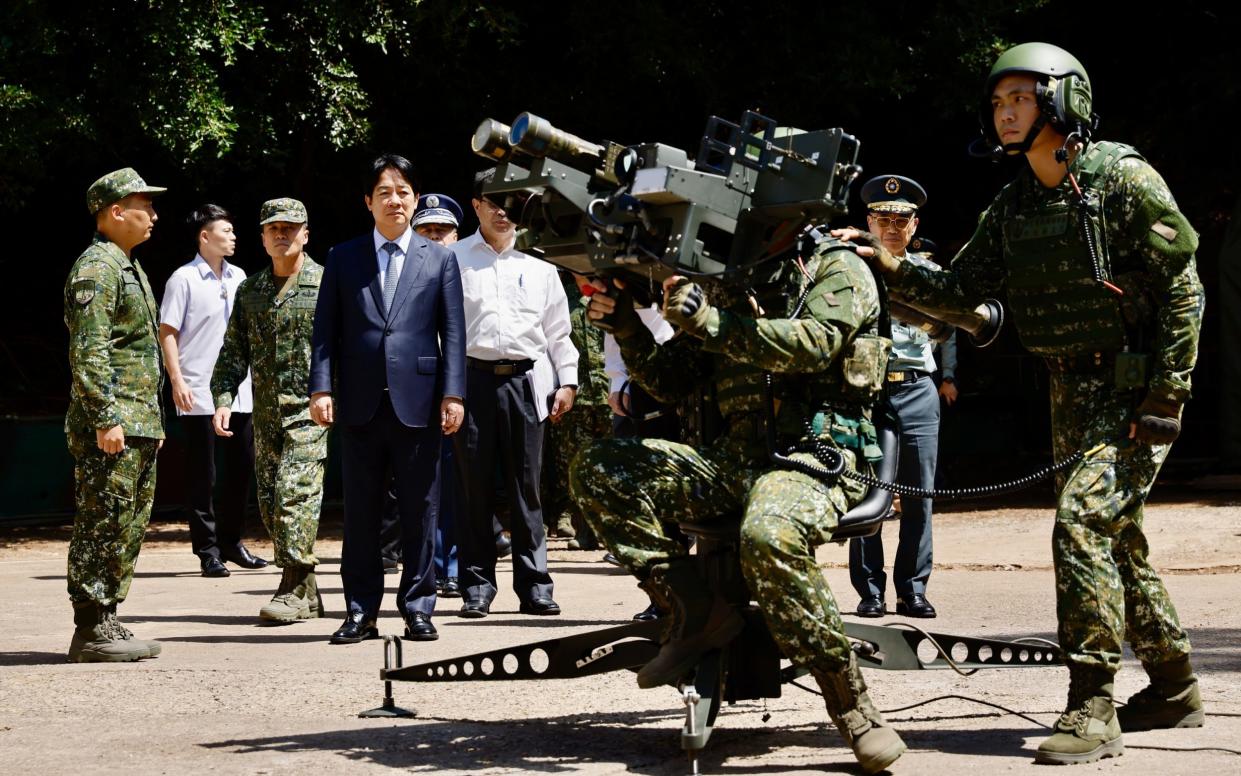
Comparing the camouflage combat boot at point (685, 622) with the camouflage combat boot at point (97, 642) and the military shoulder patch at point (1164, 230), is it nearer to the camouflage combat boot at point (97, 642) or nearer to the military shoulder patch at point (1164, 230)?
the military shoulder patch at point (1164, 230)

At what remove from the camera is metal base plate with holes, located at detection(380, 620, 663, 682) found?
569 centimetres

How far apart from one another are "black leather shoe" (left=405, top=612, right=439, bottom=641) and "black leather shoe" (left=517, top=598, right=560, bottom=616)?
107 centimetres

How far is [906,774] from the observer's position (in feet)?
16.6

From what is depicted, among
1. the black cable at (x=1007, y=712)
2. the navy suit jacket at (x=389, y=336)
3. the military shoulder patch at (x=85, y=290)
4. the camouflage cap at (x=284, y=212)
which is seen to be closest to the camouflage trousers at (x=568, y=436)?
the camouflage cap at (x=284, y=212)

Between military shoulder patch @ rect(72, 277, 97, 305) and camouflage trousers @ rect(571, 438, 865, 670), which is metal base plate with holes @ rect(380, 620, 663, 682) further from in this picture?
military shoulder patch @ rect(72, 277, 97, 305)

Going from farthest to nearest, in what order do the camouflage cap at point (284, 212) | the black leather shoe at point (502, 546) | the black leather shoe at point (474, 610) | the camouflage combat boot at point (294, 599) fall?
the black leather shoe at point (502, 546)
the camouflage cap at point (284, 212)
the black leather shoe at point (474, 610)
the camouflage combat boot at point (294, 599)

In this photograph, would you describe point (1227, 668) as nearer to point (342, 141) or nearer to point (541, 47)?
point (342, 141)

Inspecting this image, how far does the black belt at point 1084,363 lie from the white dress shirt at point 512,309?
Answer: 3.94 meters

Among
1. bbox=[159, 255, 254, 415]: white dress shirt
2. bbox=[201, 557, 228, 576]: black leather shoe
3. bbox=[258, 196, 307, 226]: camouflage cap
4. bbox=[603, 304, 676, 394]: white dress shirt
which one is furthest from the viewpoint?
bbox=[159, 255, 254, 415]: white dress shirt

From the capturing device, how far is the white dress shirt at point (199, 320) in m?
11.9

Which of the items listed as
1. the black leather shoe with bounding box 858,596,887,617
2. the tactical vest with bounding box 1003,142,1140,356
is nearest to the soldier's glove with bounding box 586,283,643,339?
the tactical vest with bounding box 1003,142,1140,356

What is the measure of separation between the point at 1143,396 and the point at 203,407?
7929 millimetres

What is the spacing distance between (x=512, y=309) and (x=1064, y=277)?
4.16 meters

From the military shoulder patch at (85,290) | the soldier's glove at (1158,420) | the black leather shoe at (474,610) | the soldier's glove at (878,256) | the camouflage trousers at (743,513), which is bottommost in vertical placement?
the black leather shoe at (474,610)
